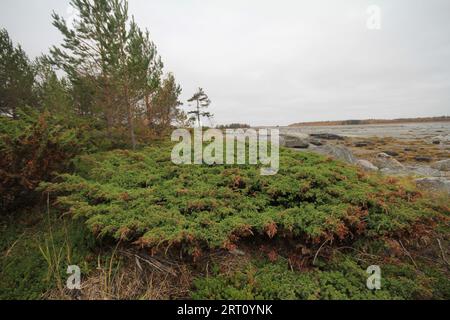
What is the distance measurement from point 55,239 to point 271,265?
375cm

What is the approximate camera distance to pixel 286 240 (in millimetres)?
3197

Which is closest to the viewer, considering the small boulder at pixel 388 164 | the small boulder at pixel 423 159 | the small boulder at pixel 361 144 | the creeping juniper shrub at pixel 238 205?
the creeping juniper shrub at pixel 238 205

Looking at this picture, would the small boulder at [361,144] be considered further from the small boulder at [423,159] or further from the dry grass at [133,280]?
the dry grass at [133,280]

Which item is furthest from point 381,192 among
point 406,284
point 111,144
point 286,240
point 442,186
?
point 111,144

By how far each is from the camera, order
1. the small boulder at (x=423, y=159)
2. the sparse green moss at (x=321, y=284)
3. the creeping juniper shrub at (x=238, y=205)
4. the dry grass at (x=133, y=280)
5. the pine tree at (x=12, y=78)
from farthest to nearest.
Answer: the small boulder at (x=423, y=159) → the pine tree at (x=12, y=78) → the creeping juniper shrub at (x=238, y=205) → the dry grass at (x=133, y=280) → the sparse green moss at (x=321, y=284)
